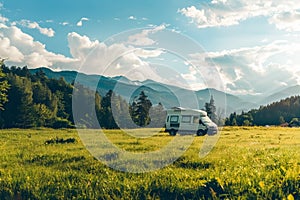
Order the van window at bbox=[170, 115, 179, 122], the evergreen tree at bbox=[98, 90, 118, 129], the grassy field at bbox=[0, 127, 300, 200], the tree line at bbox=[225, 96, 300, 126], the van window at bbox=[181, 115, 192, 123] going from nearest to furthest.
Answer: the grassy field at bbox=[0, 127, 300, 200] → the van window at bbox=[181, 115, 192, 123] → the van window at bbox=[170, 115, 179, 122] → the evergreen tree at bbox=[98, 90, 118, 129] → the tree line at bbox=[225, 96, 300, 126]

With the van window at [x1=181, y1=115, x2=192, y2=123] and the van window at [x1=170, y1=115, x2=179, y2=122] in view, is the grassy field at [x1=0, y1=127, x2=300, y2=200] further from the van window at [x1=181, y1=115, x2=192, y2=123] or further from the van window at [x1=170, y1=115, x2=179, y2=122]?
the van window at [x1=170, y1=115, x2=179, y2=122]

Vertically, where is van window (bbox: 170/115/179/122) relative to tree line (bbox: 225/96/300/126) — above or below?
below

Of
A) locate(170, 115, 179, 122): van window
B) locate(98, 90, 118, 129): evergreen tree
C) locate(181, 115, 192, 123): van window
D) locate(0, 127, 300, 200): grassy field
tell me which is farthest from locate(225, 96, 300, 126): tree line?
locate(0, 127, 300, 200): grassy field

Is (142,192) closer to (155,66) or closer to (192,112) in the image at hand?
(155,66)

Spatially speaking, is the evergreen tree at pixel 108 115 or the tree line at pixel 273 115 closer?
the evergreen tree at pixel 108 115

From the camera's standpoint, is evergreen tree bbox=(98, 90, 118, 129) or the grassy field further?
evergreen tree bbox=(98, 90, 118, 129)

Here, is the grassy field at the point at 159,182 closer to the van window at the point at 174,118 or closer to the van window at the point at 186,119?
the van window at the point at 186,119

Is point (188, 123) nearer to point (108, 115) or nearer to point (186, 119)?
point (186, 119)

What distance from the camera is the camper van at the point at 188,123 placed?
108 ft

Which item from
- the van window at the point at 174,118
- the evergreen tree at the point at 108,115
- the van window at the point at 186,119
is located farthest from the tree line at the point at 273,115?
the van window at the point at 186,119

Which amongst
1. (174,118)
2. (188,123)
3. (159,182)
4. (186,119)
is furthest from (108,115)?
(159,182)

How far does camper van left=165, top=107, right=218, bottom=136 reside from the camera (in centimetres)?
3278

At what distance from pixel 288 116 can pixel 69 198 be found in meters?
154

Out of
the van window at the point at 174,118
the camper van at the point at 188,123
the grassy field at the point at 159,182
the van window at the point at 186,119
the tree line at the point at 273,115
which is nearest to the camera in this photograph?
the grassy field at the point at 159,182
